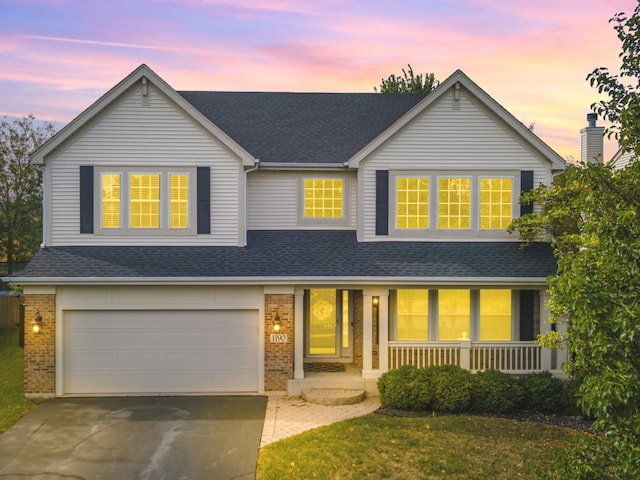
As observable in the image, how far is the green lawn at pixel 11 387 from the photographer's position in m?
11.8

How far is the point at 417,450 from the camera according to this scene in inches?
377

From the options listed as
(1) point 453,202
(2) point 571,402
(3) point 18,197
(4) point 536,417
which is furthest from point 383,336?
(3) point 18,197

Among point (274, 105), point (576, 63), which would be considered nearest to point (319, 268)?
point (274, 105)

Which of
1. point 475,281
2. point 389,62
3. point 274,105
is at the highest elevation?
point 389,62

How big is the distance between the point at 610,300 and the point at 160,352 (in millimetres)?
11064

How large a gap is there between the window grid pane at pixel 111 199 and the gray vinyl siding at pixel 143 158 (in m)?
0.23

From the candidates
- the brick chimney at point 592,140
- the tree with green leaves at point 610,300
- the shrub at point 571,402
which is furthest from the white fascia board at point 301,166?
the tree with green leaves at point 610,300

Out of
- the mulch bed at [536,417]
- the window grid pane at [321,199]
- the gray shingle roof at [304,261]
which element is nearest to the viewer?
the mulch bed at [536,417]

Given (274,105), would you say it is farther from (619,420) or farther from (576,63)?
(619,420)

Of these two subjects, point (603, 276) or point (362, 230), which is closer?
point (603, 276)

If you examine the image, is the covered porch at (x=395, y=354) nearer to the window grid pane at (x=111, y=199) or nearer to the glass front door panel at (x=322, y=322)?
the glass front door panel at (x=322, y=322)

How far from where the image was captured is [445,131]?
14914mm

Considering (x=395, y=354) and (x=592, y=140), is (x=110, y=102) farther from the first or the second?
(x=592, y=140)

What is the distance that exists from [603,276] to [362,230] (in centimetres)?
986
